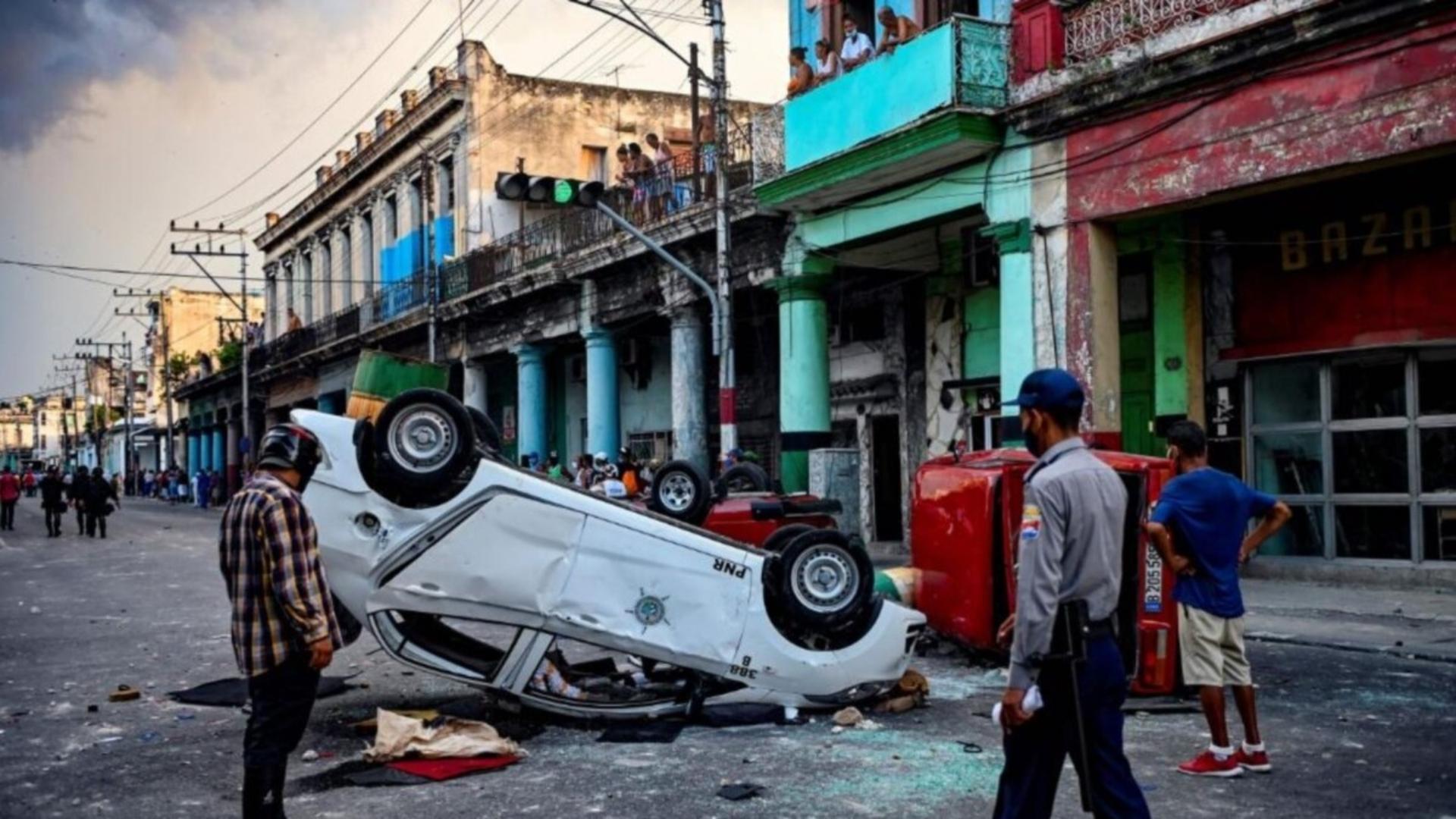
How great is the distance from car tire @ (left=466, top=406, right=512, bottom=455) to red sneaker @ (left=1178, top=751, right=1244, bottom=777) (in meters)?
4.11

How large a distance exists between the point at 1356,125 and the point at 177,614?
13.1 meters

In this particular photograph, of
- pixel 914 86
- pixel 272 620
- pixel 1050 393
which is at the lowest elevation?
pixel 272 620

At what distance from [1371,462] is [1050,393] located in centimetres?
1220

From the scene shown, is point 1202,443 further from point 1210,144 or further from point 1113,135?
point 1113,135

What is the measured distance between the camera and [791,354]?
19.9m

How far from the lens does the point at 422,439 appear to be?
7.24m

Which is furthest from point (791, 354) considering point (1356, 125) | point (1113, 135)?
point (1356, 125)

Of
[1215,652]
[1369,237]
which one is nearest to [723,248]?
[1369,237]

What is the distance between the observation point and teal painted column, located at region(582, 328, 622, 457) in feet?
86.5

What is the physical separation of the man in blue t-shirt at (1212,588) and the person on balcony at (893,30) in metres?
10.9

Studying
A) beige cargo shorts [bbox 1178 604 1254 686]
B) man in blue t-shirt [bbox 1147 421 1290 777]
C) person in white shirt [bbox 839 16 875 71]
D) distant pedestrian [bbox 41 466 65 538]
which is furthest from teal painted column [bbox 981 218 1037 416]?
distant pedestrian [bbox 41 466 65 538]

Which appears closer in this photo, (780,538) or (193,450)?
(780,538)

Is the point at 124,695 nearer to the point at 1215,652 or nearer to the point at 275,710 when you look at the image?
the point at 275,710

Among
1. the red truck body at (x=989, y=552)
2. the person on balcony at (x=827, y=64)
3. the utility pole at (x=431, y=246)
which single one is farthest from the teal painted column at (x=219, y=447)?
the red truck body at (x=989, y=552)
